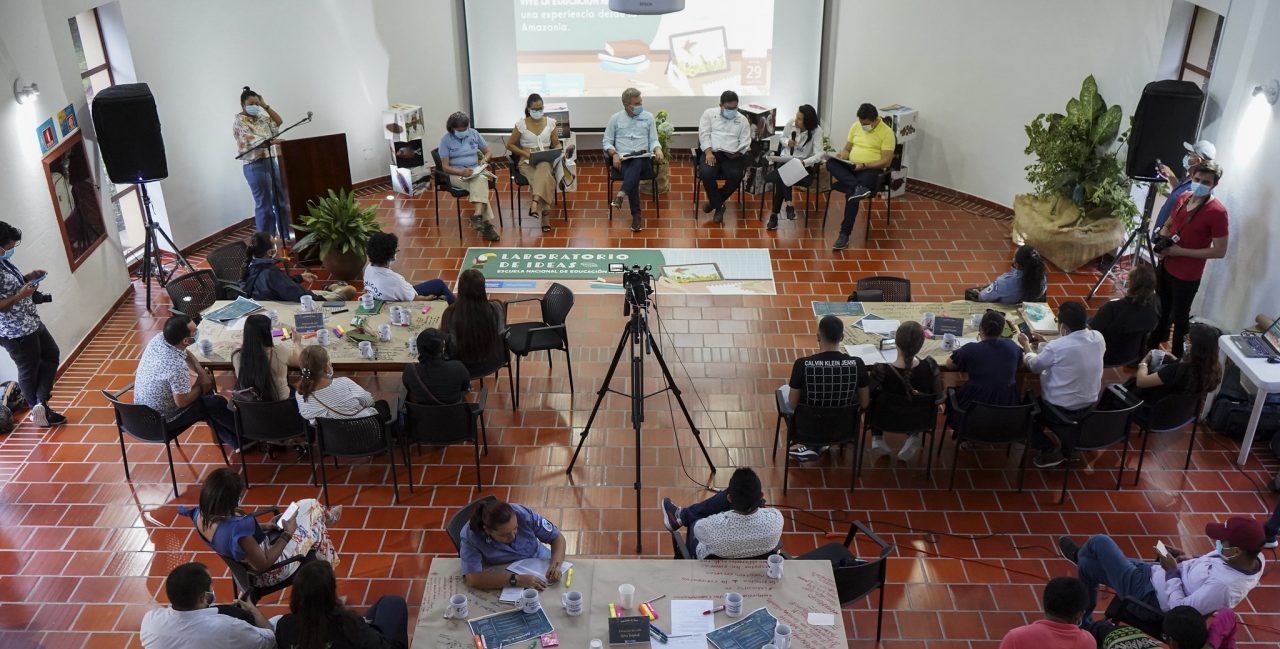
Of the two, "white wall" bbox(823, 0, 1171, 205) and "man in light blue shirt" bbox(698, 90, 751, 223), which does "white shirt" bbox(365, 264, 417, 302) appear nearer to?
"man in light blue shirt" bbox(698, 90, 751, 223)

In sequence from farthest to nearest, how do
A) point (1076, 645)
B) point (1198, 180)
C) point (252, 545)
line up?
point (1198, 180) < point (252, 545) < point (1076, 645)

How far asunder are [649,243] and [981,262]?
10.6 feet

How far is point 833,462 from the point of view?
21.8 feet

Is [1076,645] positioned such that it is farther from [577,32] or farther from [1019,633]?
[577,32]

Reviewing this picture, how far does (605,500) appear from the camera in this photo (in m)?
6.29

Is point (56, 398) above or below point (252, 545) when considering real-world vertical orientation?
below

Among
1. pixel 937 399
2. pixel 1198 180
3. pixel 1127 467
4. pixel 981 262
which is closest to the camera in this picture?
pixel 937 399

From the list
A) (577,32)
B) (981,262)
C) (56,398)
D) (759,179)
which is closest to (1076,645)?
(981,262)

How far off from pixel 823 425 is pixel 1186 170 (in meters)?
4.05

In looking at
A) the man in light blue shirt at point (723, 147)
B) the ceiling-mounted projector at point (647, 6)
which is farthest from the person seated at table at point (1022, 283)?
the man in light blue shirt at point (723, 147)

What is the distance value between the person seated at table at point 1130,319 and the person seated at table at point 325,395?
15.1 ft

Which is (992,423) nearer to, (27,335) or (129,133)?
(27,335)

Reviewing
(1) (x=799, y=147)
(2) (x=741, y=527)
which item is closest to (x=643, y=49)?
(1) (x=799, y=147)

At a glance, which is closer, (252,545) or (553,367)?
(252,545)
